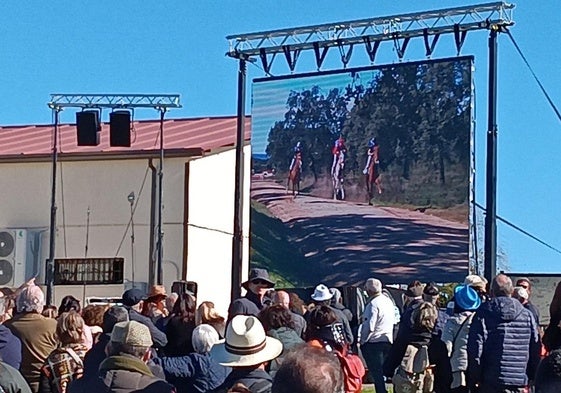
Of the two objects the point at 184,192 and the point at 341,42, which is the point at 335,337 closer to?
the point at 341,42

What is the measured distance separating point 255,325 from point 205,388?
4.83ft

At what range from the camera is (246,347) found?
6266 millimetres

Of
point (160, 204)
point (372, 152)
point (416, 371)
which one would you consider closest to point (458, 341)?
point (416, 371)

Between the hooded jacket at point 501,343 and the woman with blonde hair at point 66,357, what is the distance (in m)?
3.20

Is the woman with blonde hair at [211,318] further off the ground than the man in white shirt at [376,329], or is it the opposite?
the woman with blonde hair at [211,318]

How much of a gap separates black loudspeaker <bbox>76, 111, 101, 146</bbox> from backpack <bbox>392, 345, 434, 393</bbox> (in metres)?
15.7

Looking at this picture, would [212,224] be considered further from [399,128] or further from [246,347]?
[246,347]

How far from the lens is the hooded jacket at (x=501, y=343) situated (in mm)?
9219

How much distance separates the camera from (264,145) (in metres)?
24.4

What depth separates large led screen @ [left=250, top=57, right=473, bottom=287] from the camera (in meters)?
21.6

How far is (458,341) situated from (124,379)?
189 inches

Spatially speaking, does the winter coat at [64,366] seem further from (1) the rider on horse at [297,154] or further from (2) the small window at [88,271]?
(2) the small window at [88,271]

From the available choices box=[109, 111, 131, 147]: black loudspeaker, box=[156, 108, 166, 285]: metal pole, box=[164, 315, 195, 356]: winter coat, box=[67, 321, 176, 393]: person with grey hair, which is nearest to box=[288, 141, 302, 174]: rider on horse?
box=[109, 111, 131, 147]: black loudspeaker

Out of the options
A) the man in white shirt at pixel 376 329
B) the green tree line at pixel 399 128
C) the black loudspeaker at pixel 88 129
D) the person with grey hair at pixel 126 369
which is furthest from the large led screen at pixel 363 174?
the person with grey hair at pixel 126 369
